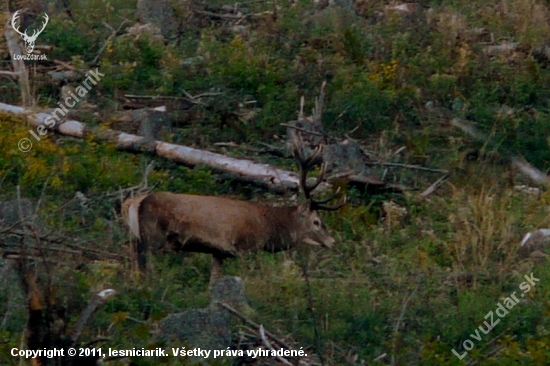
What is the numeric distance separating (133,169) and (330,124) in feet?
8.13

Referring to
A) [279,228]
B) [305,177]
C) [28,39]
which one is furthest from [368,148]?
[28,39]

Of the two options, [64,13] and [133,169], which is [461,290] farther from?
[64,13]

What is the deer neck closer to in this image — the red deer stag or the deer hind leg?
the red deer stag

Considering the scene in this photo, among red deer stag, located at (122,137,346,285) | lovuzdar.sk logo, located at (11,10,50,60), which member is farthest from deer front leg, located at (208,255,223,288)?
lovuzdar.sk logo, located at (11,10,50,60)

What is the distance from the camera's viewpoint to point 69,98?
11.4 meters

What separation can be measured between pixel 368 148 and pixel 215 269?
338cm

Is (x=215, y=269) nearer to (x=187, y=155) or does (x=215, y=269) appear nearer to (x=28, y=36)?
(x=187, y=155)

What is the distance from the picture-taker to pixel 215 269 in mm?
8289

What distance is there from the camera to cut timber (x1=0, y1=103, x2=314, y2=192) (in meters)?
9.98

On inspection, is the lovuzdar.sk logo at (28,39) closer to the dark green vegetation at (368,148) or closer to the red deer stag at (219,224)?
the dark green vegetation at (368,148)

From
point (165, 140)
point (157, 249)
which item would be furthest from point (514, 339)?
point (165, 140)

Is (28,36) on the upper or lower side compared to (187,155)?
upper

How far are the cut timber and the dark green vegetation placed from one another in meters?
0.12

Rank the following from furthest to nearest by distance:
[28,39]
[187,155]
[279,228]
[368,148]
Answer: [28,39] < [368,148] < [187,155] < [279,228]
